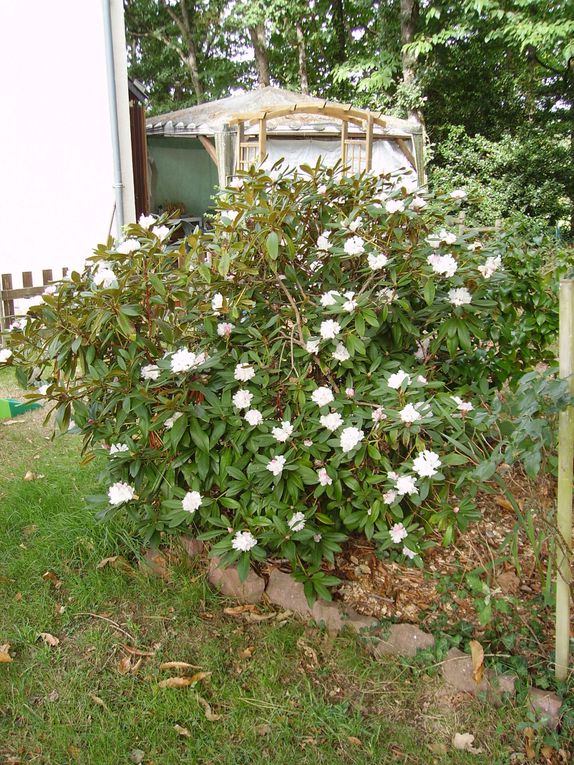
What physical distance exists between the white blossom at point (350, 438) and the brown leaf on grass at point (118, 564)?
107 cm

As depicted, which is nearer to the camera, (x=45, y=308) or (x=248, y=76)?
(x=45, y=308)

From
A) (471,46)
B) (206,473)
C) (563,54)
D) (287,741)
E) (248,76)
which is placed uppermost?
(248,76)

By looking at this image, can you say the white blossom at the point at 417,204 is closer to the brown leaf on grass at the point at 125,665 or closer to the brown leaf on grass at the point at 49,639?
the brown leaf on grass at the point at 125,665

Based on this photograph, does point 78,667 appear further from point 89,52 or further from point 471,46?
point 471,46

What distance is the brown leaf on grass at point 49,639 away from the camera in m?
2.19

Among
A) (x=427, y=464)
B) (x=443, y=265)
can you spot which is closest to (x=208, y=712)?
(x=427, y=464)

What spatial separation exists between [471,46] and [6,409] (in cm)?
1306

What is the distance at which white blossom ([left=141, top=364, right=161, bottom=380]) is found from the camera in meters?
2.12

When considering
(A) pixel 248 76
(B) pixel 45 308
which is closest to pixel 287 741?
(B) pixel 45 308

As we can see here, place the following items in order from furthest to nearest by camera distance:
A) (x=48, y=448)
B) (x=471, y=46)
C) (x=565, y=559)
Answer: (x=471, y=46)
(x=48, y=448)
(x=565, y=559)

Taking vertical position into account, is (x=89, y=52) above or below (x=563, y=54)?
below

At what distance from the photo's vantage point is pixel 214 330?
2.21 metres

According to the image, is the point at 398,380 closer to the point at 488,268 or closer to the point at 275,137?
the point at 488,268

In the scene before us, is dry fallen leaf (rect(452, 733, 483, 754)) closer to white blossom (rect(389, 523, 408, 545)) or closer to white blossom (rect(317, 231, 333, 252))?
white blossom (rect(389, 523, 408, 545))
